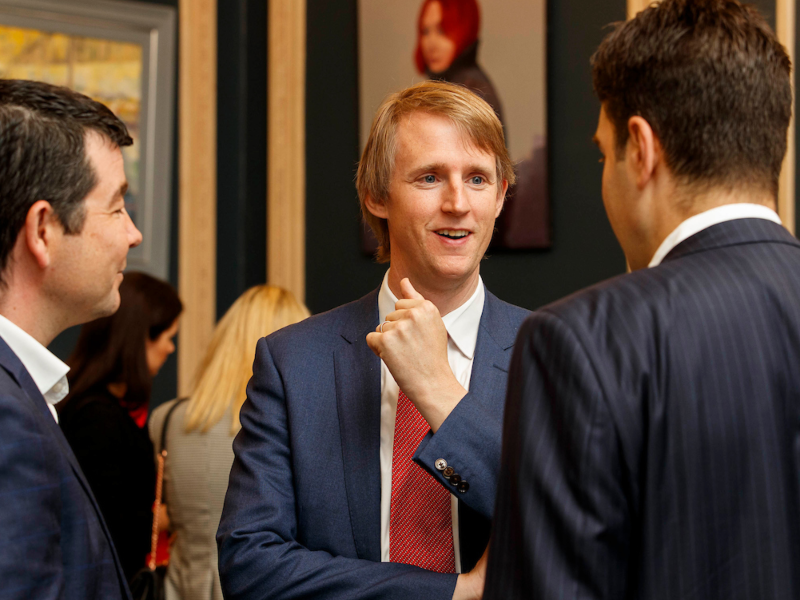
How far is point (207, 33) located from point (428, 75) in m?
1.63

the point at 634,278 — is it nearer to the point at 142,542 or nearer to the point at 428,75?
the point at 142,542

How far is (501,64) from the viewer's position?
3.81 metres

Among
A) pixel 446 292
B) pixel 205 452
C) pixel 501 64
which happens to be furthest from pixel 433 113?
pixel 501 64

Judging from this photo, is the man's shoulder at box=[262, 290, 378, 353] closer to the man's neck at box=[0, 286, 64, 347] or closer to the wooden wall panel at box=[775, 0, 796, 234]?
the man's neck at box=[0, 286, 64, 347]

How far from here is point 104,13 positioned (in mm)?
4652

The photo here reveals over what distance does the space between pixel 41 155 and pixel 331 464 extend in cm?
79

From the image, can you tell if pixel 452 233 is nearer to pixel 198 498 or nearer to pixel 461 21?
pixel 198 498

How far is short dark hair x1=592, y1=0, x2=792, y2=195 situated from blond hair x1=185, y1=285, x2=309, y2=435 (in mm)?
2002

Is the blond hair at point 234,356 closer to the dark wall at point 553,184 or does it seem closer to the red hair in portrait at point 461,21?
the dark wall at point 553,184

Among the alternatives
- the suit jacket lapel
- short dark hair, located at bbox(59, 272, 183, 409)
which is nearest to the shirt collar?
the suit jacket lapel

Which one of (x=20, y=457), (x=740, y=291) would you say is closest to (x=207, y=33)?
(x=20, y=457)

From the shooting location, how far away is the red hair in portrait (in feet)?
12.8

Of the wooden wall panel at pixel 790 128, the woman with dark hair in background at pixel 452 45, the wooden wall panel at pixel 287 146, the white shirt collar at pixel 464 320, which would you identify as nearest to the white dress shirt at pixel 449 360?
the white shirt collar at pixel 464 320

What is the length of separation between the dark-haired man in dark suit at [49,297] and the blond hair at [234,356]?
1.24m
